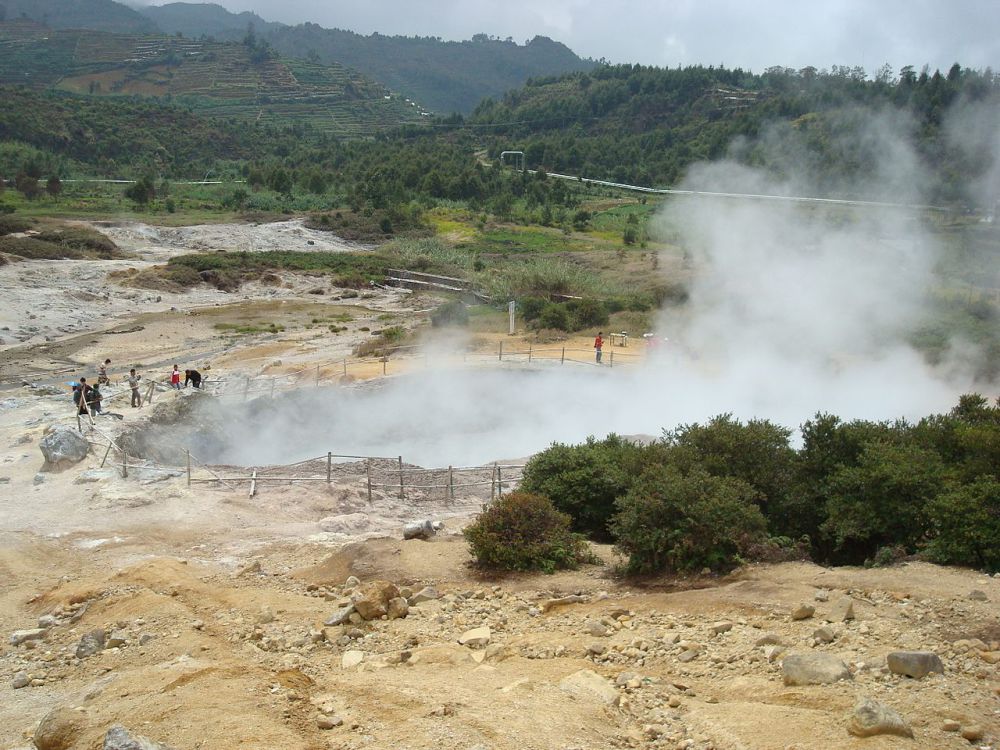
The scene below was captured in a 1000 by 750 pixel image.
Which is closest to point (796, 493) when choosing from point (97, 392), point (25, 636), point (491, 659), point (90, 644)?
point (491, 659)

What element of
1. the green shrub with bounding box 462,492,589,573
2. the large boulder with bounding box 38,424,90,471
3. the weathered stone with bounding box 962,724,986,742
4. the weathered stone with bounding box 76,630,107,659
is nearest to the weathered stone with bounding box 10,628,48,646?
the weathered stone with bounding box 76,630,107,659

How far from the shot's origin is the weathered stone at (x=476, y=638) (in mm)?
7598

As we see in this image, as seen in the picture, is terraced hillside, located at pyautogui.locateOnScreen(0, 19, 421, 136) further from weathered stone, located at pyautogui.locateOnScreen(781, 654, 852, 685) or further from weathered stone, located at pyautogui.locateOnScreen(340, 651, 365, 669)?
weathered stone, located at pyautogui.locateOnScreen(781, 654, 852, 685)

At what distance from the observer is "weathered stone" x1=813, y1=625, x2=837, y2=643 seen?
685 centimetres

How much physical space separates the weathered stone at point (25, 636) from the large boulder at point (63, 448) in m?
6.01

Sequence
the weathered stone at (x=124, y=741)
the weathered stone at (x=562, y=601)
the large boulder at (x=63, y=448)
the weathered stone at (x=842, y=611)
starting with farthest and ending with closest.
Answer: the large boulder at (x=63, y=448) → the weathered stone at (x=562, y=601) → the weathered stone at (x=842, y=611) → the weathered stone at (x=124, y=741)

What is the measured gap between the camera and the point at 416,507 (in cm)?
1366

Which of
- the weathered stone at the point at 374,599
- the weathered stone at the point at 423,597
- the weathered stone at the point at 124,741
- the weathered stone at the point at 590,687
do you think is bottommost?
the weathered stone at the point at 423,597

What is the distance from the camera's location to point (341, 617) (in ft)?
26.9

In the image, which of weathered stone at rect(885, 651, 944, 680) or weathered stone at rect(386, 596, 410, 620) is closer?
weathered stone at rect(885, 651, 944, 680)

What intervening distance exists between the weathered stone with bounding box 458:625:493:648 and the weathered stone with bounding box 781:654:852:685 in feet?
8.14

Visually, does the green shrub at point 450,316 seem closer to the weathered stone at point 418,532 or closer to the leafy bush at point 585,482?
the leafy bush at point 585,482

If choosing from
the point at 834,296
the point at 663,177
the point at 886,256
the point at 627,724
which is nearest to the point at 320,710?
the point at 627,724

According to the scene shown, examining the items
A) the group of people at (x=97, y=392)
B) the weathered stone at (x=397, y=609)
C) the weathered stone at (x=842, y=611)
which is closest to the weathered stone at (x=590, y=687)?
the weathered stone at (x=842, y=611)
